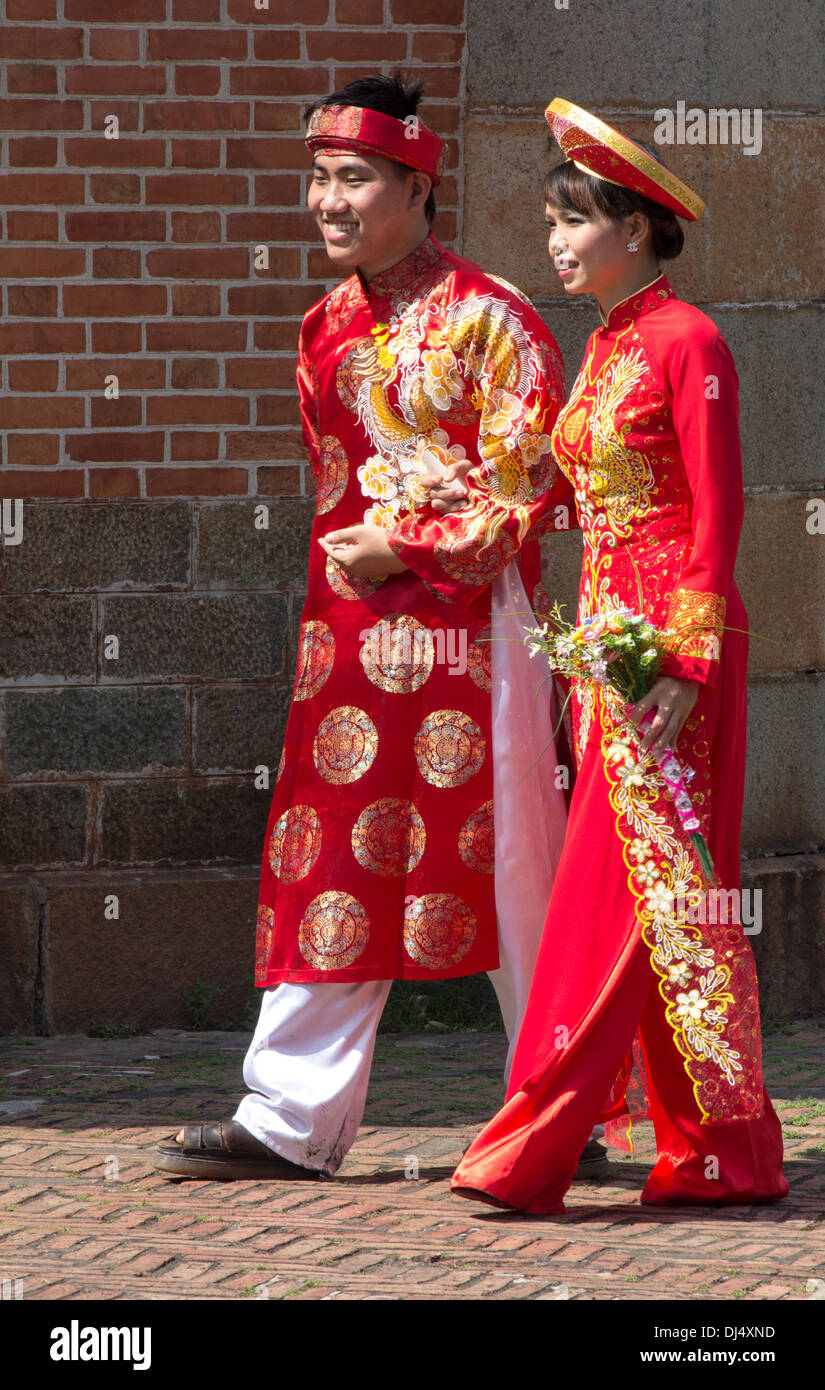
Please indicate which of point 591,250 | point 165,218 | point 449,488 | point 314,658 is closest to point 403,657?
point 314,658

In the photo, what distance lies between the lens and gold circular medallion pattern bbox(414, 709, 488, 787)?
4.16 metres

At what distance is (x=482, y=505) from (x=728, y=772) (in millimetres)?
772

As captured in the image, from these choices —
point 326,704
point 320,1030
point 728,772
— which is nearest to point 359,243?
point 326,704

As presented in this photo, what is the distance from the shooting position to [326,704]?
4.23m

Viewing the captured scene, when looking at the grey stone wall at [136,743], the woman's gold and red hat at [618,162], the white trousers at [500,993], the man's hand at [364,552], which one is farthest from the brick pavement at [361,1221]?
the woman's gold and red hat at [618,162]

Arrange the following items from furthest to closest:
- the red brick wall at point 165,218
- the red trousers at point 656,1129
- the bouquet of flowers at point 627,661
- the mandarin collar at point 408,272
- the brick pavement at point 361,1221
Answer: the red brick wall at point 165,218 < the mandarin collar at point 408,272 < the red trousers at point 656,1129 < the bouquet of flowers at point 627,661 < the brick pavement at point 361,1221

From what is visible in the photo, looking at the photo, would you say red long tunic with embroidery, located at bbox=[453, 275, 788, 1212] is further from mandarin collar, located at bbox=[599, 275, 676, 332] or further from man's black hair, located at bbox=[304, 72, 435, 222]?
man's black hair, located at bbox=[304, 72, 435, 222]

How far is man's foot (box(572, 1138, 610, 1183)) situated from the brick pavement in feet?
0.12

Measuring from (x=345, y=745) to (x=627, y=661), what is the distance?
76 centimetres

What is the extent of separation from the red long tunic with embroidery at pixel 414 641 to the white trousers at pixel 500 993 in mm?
39

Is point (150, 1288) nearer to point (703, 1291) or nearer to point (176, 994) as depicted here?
point (703, 1291)

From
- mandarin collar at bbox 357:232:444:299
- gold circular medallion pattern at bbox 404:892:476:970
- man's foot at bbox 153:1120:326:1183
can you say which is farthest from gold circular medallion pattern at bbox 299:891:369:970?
mandarin collar at bbox 357:232:444:299

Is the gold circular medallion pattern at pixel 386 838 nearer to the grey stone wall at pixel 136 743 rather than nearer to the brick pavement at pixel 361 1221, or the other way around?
the brick pavement at pixel 361 1221

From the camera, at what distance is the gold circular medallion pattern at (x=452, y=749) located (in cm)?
416
